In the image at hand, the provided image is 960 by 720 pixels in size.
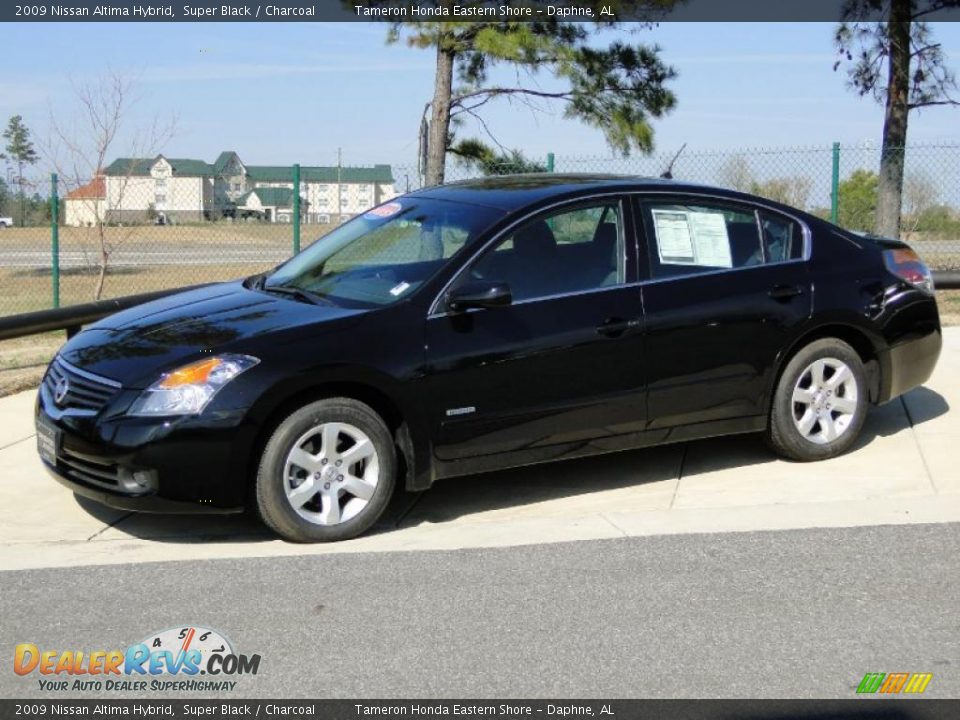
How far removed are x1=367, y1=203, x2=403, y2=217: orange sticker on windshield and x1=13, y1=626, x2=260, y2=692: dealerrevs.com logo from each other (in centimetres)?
307

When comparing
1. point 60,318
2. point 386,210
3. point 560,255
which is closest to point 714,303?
point 560,255

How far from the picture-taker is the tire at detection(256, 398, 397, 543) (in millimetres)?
5422

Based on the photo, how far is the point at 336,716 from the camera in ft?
12.6

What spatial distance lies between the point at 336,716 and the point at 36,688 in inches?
42.2

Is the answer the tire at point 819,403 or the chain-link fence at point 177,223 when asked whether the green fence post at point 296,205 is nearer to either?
the chain-link fence at point 177,223

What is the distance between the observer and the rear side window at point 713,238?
6.48 metres

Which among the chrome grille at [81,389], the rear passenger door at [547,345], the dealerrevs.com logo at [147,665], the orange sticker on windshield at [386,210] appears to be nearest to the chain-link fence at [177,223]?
the orange sticker on windshield at [386,210]

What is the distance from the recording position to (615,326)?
614 centimetres

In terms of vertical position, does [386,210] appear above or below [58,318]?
above

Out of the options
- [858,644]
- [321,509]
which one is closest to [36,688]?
[321,509]

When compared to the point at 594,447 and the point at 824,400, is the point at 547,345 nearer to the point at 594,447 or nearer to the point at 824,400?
the point at 594,447

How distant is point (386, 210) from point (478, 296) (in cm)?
142

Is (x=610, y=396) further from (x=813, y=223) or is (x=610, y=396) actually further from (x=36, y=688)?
(x=36, y=688)

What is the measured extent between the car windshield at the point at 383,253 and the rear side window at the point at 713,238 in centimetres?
93
